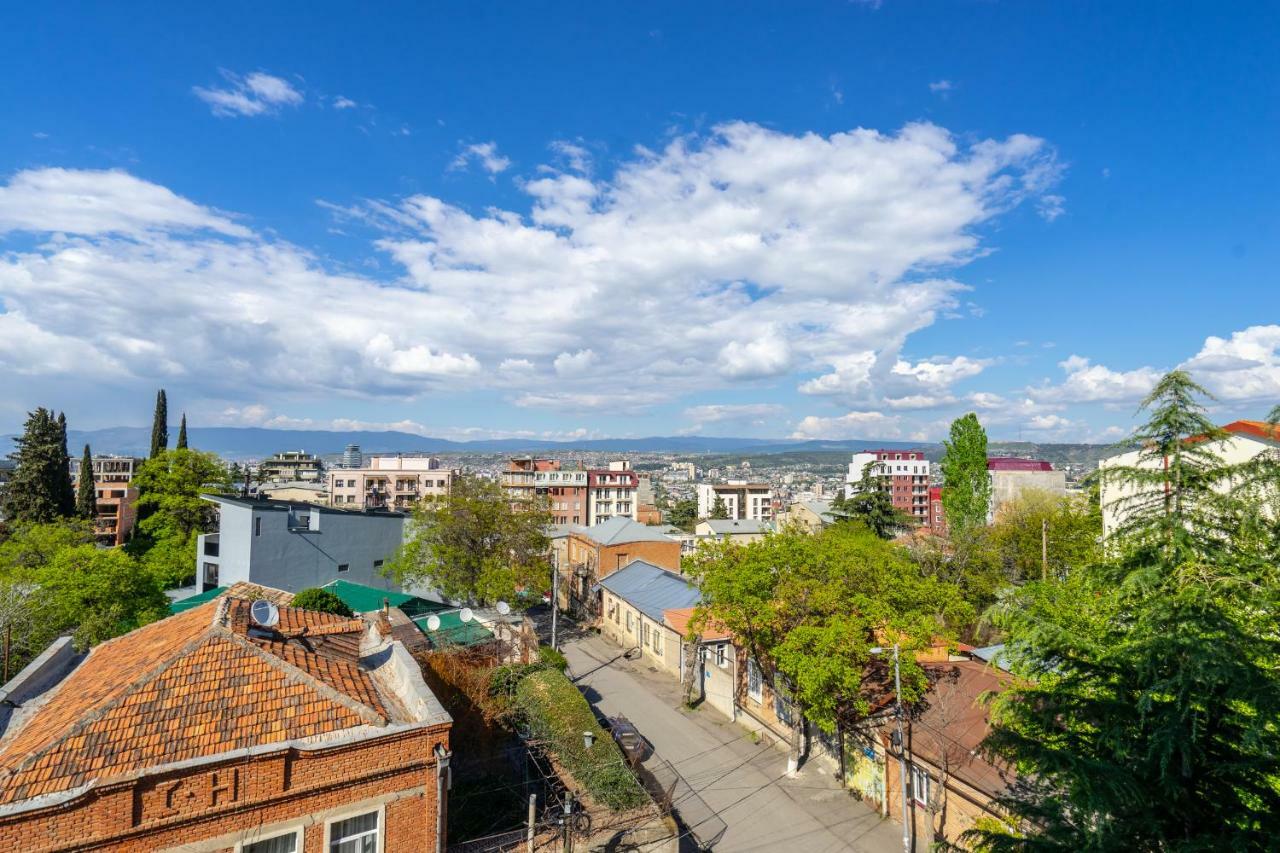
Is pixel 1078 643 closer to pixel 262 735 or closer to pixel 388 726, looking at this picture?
pixel 388 726

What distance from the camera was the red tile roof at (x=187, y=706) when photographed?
394 inches

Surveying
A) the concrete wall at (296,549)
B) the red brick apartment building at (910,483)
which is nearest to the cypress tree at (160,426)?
the concrete wall at (296,549)

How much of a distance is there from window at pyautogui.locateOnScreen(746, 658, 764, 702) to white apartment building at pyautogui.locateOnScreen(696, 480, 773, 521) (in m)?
106

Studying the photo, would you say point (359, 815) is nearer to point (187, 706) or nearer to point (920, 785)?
point (187, 706)

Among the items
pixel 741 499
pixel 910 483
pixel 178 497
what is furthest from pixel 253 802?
pixel 910 483

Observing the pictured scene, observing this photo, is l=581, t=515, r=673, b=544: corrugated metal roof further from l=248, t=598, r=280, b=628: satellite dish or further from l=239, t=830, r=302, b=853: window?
l=239, t=830, r=302, b=853: window

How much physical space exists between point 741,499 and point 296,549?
110 m

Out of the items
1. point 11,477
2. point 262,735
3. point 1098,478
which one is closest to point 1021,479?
point 1098,478

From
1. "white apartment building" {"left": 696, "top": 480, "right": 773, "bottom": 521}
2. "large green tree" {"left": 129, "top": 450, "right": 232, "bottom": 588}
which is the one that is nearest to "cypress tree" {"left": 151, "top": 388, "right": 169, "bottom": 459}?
"large green tree" {"left": 129, "top": 450, "right": 232, "bottom": 588}

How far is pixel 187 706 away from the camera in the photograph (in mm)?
11219

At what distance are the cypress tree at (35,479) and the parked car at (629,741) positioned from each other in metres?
51.0

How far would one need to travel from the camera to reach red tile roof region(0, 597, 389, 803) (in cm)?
1002

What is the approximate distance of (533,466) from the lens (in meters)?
100

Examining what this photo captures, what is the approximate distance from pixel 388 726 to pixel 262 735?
2.02 m
